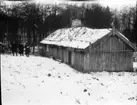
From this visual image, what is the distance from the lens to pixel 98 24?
4838cm

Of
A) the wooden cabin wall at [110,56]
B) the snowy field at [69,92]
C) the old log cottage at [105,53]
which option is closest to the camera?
the snowy field at [69,92]

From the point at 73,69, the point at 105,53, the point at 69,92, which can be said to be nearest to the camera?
the point at 69,92

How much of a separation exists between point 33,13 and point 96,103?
113 ft

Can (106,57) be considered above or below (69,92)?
above

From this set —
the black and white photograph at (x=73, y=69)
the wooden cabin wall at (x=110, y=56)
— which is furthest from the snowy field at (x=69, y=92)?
the wooden cabin wall at (x=110, y=56)

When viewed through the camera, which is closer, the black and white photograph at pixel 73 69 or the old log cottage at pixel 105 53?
the black and white photograph at pixel 73 69

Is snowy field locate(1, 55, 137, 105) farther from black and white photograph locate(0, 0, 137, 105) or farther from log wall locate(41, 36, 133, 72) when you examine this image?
log wall locate(41, 36, 133, 72)

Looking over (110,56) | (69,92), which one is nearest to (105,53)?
(110,56)

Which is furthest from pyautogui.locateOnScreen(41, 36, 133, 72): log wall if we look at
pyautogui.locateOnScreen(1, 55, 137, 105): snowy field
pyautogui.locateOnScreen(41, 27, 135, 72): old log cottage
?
pyautogui.locateOnScreen(1, 55, 137, 105): snowy field

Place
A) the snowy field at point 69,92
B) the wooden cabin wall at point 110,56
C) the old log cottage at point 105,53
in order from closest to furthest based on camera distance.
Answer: the snowy field at point 69,92, the old log cottage at point 105,53, the wooden cabin wall at point 110,56

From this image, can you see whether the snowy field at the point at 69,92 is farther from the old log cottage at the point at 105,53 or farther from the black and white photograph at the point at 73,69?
the old log cottage at the point at 105,53

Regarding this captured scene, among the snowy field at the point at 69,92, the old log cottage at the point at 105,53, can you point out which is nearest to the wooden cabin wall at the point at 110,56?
the old log cottage at the point at 105,53

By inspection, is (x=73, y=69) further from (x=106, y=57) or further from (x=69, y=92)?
(x=69, y=92)

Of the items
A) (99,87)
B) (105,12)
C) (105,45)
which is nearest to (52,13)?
(105,12)
